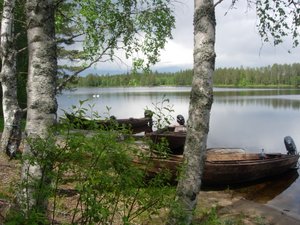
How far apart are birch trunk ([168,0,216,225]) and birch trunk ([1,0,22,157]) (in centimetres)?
649

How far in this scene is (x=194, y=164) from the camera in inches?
186

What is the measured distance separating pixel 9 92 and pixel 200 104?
6745mm

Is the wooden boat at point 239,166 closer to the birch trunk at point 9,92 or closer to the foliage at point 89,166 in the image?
the birch trunk at point 9,92

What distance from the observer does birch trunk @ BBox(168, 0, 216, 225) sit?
471cm

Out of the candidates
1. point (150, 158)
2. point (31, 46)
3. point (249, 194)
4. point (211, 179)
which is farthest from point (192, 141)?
point (249, 194)

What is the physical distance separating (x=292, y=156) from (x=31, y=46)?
14452 millimetres

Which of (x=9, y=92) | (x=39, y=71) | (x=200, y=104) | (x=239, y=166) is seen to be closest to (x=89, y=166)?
(x=39, y=71)

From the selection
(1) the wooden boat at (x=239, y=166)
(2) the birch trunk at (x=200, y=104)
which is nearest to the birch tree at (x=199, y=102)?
(2) the birch trunk at (x=200, y=104)

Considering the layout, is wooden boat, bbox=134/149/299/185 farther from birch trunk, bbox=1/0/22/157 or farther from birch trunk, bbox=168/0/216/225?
birch trunk, bbox=168/0/216/225

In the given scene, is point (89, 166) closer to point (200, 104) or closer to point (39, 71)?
point (39, 71)

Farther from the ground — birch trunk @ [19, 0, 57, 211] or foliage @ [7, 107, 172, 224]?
birch trunk @ [19, 0, 57, 211]

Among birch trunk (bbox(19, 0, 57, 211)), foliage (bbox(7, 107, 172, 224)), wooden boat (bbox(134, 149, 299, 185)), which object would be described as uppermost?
birch trunk (bbox(19, 0, 57, 211))

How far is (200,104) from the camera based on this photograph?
185 inches

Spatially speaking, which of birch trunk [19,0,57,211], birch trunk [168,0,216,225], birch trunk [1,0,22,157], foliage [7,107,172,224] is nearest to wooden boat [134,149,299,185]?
birch trunk [1,0,22,157]
